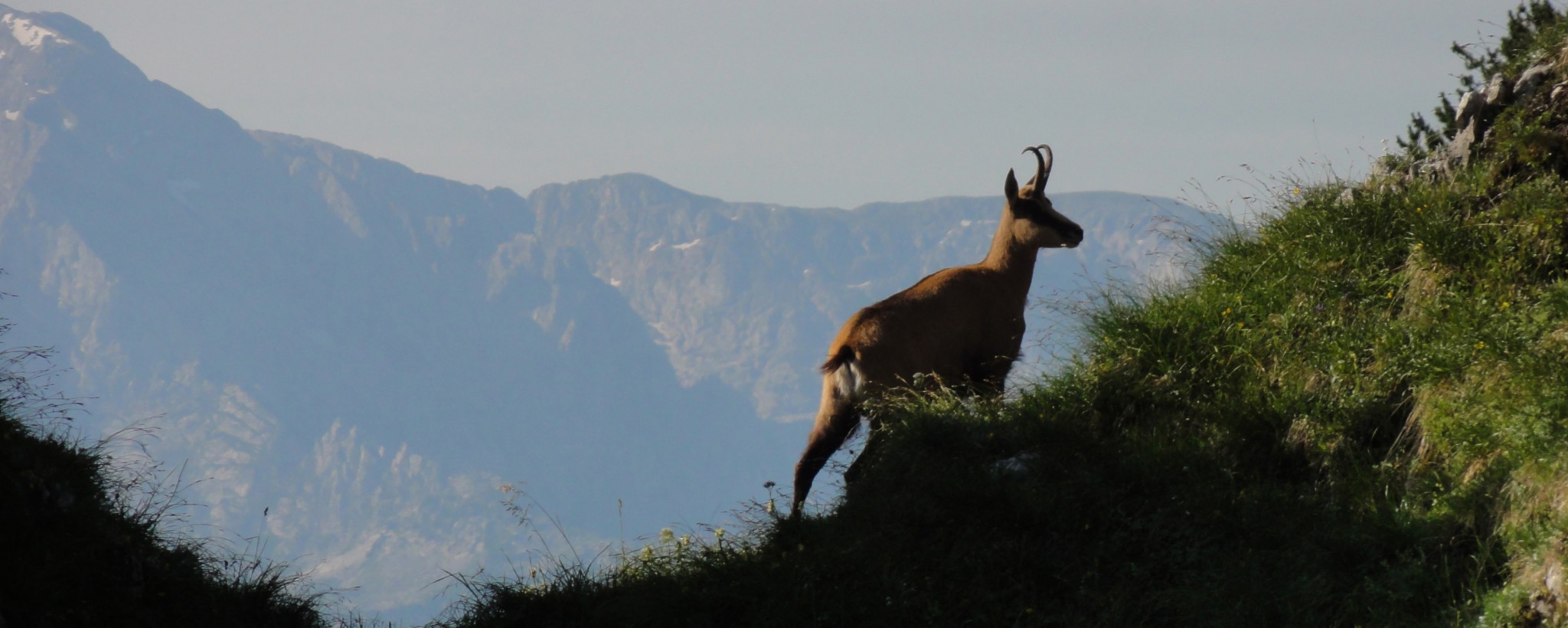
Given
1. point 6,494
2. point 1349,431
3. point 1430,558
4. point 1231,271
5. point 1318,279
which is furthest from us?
point 1231,271

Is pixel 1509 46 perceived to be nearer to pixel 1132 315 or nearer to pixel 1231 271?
pixel 1231 271

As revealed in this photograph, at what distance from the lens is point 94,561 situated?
652 cm

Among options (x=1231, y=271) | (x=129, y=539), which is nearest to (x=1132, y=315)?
(x=1231, y=271)

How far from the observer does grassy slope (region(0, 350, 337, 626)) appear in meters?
6.23

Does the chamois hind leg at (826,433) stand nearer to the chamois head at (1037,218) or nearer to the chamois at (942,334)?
the chamois at (942,334)

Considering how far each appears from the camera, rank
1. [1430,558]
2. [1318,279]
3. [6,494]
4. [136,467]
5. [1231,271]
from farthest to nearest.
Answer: [1231,271]
[1318,279]
[136,467]
[6,494]
[1430,558]

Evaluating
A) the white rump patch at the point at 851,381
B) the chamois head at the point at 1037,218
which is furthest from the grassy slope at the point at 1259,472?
the chamois head at the point at 1037,218

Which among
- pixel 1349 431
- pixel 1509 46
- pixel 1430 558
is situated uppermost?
pixel 1509 46

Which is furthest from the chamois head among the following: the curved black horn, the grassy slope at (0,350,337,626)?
the grassy slope at (0,350,337,626)

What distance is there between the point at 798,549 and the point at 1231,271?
4035mm

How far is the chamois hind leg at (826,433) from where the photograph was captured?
843 cm

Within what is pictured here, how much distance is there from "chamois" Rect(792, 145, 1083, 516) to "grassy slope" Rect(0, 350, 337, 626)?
3.33 metres

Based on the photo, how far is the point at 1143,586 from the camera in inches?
239

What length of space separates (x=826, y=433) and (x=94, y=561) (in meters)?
4.44
